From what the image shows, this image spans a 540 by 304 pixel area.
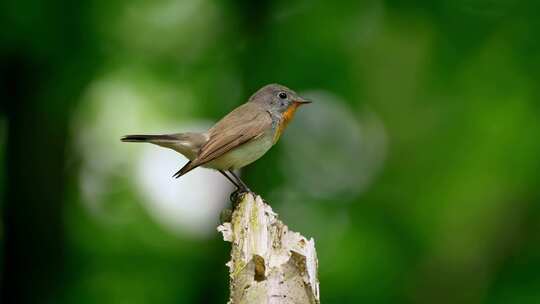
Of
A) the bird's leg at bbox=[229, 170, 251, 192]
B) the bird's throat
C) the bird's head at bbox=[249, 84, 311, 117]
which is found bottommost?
the bird's leg at bbox=[229, 170, 251, 192]

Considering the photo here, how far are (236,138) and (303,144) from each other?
4983 mm

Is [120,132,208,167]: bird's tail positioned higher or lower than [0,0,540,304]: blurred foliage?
lower

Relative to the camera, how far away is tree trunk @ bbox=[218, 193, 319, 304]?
4.11m

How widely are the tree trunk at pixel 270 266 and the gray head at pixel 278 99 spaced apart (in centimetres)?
308

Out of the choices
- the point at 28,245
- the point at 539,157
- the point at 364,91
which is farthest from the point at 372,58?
the point at 28,245

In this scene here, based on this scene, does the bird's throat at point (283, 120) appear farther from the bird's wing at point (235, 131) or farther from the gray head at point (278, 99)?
the bird's wing at point (235, 131)

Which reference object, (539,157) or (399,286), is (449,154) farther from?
(399,286)

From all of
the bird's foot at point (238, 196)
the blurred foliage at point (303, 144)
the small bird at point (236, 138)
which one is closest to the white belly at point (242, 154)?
the small bird at point (236, 138)

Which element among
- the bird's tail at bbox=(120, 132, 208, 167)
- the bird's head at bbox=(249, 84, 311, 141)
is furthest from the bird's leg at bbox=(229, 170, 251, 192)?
the bird's head at bbox=(249, 84, 311, 141)

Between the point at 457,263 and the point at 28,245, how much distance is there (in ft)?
18.3

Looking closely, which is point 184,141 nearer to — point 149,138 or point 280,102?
point 149,138

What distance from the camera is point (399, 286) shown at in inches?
413

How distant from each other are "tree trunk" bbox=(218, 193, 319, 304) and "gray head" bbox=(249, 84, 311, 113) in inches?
121

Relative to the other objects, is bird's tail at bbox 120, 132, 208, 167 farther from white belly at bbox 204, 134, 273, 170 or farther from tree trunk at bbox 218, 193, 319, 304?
tree trunk at bbox 218, 193, 319, 304
